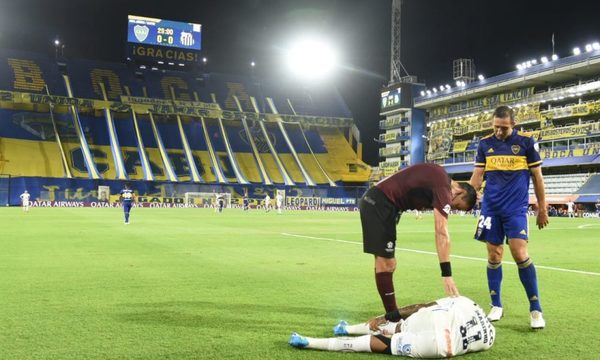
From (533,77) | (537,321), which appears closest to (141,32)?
(533,77)

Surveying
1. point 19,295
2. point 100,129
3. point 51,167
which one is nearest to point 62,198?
point 51,167

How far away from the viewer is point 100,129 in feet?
259

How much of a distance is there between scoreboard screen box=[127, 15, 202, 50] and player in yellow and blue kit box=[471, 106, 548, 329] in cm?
8564

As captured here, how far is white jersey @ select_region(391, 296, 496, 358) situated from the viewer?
469cm

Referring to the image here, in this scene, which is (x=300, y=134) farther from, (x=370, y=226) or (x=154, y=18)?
(x=370, y=226)

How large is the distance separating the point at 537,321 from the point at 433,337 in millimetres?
1932

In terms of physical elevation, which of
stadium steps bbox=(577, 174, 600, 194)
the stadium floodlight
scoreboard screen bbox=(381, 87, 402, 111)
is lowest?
stadium steps bbox=(577, 174, 600, 194)

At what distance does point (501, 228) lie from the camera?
675 centimetres

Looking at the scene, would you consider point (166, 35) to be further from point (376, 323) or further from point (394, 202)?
point (376, 323)

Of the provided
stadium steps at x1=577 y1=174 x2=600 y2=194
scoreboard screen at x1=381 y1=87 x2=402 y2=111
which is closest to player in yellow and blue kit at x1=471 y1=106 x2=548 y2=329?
stadium steps at x1=577 y1=174 x2=600 y2=194

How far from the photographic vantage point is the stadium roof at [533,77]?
203 ft

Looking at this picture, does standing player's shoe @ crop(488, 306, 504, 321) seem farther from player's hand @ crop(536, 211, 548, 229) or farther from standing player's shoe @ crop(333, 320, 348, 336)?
standing player's shoe @ crop(333, 320, 348, 336)

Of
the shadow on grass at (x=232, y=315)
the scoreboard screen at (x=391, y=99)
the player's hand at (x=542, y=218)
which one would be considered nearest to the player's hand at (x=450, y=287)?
the shadow on grass at (x=232, y=315)

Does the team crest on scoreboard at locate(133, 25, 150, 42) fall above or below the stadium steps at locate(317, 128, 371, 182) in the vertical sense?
above
